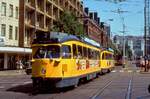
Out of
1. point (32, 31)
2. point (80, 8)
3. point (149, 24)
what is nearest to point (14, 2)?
point (32, 31)

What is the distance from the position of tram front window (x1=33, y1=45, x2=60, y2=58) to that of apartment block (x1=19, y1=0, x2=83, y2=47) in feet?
153

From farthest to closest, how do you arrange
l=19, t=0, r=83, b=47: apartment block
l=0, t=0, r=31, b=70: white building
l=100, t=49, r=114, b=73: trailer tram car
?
l=19, t=0, r=83, b=47: apartment block
l=0, t=0, r=31, b=70: white building
l=100, t=49, r=114, b=73: trailer tram car

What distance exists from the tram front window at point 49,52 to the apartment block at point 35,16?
4649 centimetres

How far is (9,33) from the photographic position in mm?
68625

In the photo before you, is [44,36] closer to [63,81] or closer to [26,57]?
[63,81]

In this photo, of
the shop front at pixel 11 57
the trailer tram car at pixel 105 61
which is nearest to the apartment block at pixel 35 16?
the shop front at pixel 11 57

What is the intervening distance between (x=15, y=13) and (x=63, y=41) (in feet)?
150

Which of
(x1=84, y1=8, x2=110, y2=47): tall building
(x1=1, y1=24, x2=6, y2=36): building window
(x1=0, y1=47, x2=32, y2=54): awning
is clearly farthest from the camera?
(x1=84, y1=8, x2=110, y2=47): tall building

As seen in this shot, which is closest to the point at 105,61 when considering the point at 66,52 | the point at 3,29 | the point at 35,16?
the point at 3,29

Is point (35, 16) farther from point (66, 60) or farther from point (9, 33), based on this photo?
point (66, 60)

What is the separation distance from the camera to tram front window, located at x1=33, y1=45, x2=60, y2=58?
81.3 ft

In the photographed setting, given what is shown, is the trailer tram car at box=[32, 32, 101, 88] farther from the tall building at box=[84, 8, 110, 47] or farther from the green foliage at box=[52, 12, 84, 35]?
the tall building at box=[84, 8, 110, 47]

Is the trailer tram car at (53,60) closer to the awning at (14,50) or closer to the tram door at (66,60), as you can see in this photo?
the tram door at (66,60)

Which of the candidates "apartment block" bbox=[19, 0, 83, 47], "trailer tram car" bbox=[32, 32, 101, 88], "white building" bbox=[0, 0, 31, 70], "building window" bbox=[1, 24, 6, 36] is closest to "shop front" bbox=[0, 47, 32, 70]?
"white building" bbox=[0, 0, 31, 70]
